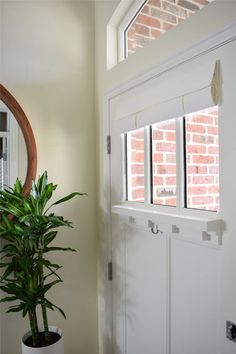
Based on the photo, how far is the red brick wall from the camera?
1.29 meters

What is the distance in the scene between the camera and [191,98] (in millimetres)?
1153

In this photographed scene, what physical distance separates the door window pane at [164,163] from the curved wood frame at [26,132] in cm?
74

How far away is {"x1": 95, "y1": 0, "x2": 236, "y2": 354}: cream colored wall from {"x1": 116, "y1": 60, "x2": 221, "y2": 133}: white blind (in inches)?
5.6

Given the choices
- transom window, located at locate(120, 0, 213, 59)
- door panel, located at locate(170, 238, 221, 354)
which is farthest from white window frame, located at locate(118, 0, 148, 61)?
door panel, located at locate(170, 238, 221, 354)

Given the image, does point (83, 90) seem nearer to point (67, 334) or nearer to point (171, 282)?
point (171, 282)

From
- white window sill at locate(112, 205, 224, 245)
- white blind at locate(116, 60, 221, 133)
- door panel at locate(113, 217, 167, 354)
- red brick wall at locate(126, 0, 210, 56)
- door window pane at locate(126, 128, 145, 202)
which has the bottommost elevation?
door panel at locate(113, 217, 167, 354)

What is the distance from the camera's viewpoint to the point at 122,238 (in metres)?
1.67

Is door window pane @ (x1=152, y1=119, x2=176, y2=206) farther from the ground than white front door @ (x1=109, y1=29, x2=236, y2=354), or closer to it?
farther from the ground

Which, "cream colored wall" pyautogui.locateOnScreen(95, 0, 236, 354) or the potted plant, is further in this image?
the potted plant

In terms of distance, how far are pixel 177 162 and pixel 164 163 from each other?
11 cm

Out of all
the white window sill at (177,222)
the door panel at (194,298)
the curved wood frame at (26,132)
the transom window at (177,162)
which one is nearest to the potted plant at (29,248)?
the curved wood frame at (26,132)

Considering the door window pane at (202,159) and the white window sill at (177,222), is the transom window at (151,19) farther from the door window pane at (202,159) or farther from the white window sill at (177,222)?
the white window sill at (177,222)

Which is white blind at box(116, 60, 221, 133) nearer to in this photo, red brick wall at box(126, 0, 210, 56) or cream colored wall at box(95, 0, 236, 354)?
cream colored wall at box(95, 0, 236, 354)

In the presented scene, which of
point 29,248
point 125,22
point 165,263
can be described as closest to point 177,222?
point 165,263
